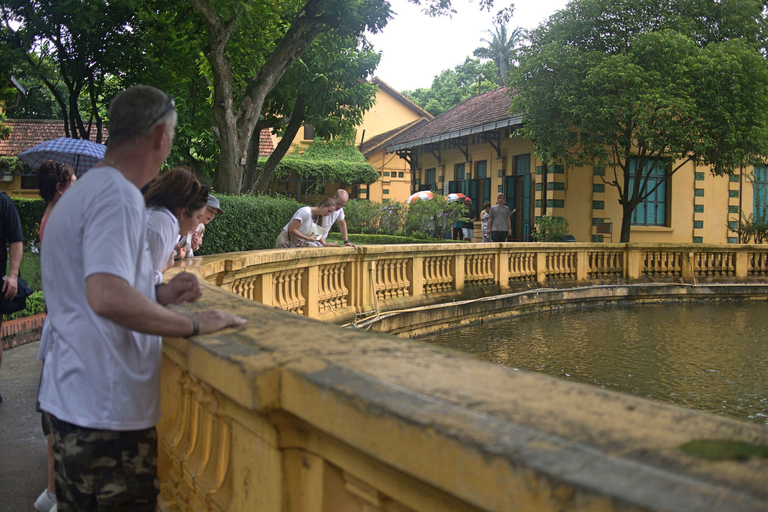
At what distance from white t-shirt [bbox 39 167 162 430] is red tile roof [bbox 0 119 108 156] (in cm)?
3305

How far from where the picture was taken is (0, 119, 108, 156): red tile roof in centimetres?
3128

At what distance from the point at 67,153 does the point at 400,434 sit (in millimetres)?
7075

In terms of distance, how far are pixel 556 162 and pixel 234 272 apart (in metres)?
15.7

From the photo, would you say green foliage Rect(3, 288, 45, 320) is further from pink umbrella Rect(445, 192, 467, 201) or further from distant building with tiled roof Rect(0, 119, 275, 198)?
distant building with tiled roof Rect(0, 119, 275, 198)

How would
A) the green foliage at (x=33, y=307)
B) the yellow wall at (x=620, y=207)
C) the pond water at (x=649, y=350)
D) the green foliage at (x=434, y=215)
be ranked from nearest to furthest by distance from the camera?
1. the pond water at (x=649, y=350)
2. the green foliage at (x=33, y=307)
3. the green foliage at (x=434, y=215)
4. the yellow wall at (x=620, y=207)

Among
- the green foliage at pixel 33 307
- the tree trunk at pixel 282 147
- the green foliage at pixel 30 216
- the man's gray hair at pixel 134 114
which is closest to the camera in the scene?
the man's gray hair at pixel 134 114

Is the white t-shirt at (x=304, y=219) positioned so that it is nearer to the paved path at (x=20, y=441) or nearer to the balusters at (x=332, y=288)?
the balusters at (x=332, y=288)

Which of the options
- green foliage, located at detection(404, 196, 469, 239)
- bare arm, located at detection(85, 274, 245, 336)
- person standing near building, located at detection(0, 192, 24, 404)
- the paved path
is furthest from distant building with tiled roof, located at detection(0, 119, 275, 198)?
bare arm, located at detection(85, 274, 245, 336)

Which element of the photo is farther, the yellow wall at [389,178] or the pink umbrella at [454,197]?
the yellow wall at [389,178]

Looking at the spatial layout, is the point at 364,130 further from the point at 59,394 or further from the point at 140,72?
the point at 59,394

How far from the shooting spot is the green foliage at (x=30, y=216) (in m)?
10.9

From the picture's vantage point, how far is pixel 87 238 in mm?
1795

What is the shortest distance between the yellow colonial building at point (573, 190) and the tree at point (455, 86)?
3097cm

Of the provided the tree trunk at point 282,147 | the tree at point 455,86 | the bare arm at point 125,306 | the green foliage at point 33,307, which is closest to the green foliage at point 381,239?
the tree trunk at point 282,147
